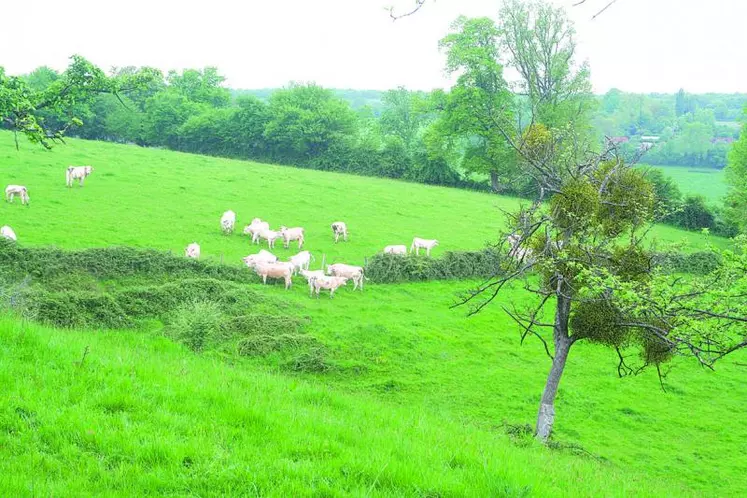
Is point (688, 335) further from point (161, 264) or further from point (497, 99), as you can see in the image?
point (497, 99)

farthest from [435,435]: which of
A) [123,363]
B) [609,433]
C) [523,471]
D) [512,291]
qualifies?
[512,291]

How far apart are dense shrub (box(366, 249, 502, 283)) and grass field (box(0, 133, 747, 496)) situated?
0.83 metres

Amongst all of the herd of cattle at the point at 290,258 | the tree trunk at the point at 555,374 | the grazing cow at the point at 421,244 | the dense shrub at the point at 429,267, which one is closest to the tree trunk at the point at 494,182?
the herd of cattle at the point at 290,258

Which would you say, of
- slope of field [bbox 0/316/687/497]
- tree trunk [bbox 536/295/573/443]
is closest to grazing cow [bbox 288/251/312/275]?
tree trunk [bbox 536/295/573/443]

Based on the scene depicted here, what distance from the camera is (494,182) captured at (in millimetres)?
65750

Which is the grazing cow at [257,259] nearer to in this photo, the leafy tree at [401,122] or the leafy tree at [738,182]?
the leafy tree at [738,182]

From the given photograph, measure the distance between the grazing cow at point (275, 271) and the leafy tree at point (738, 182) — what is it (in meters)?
38.5

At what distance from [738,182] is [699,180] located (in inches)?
1484

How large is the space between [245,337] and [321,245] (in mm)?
14331

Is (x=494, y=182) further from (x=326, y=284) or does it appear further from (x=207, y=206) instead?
A: (x=326, y=284)

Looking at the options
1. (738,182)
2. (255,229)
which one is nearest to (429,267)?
(255,229)

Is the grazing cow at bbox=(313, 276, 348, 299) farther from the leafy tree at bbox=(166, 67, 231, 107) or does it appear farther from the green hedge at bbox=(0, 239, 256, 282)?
the leafy tree at bbox=(166, 67, 231, 107)

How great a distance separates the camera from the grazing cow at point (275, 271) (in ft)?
78.7

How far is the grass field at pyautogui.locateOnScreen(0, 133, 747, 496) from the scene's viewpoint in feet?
19.3
